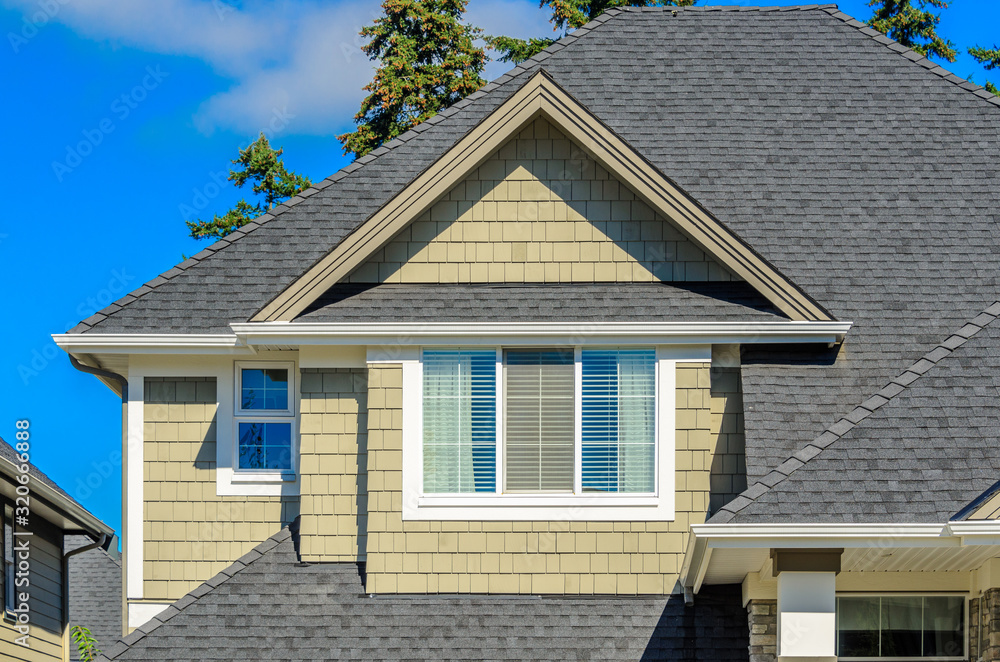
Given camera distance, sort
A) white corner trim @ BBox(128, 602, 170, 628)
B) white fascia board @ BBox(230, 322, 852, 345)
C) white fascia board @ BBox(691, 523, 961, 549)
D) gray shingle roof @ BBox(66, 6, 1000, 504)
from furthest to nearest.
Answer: white corner trim @ BBox(128, 602, 170, 628) → gray shingle roof @ BBox(66, 6, 1000, 504) → white fascia board @ BBox(230, 322, 852, 345) → white fascia board @ BBox(691, 523, 961, 549)

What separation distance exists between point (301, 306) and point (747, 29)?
301 inches

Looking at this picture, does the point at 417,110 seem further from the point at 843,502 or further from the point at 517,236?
the point at 843,502

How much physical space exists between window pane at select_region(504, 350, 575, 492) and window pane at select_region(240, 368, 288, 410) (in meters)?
2.66

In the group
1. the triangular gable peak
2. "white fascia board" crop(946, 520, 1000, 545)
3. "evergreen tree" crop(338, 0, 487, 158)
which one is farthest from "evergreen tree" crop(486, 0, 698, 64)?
"white fascia board" crop(946, 520, 1000, 545)

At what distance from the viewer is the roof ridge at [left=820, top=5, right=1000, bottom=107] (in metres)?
14.3

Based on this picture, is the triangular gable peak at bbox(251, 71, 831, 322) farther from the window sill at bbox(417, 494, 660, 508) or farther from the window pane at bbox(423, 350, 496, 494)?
the window sill at bbox(417, 494, 660, 508)

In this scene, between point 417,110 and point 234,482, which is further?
point 417,110

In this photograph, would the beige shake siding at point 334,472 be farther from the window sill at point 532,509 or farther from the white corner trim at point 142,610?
the white corner trim at point 142,610

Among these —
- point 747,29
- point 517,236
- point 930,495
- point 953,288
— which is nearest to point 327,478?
point 517,236

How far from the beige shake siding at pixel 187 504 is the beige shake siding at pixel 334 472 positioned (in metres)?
0.77

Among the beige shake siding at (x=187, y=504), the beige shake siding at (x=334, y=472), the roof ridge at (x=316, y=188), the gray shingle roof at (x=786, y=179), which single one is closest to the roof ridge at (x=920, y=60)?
the gray shingle roof at (x=786, y=179)

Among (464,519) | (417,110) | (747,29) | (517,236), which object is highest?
(417,110)

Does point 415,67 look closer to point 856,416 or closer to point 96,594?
point 96,594

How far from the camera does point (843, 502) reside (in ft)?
30.5
